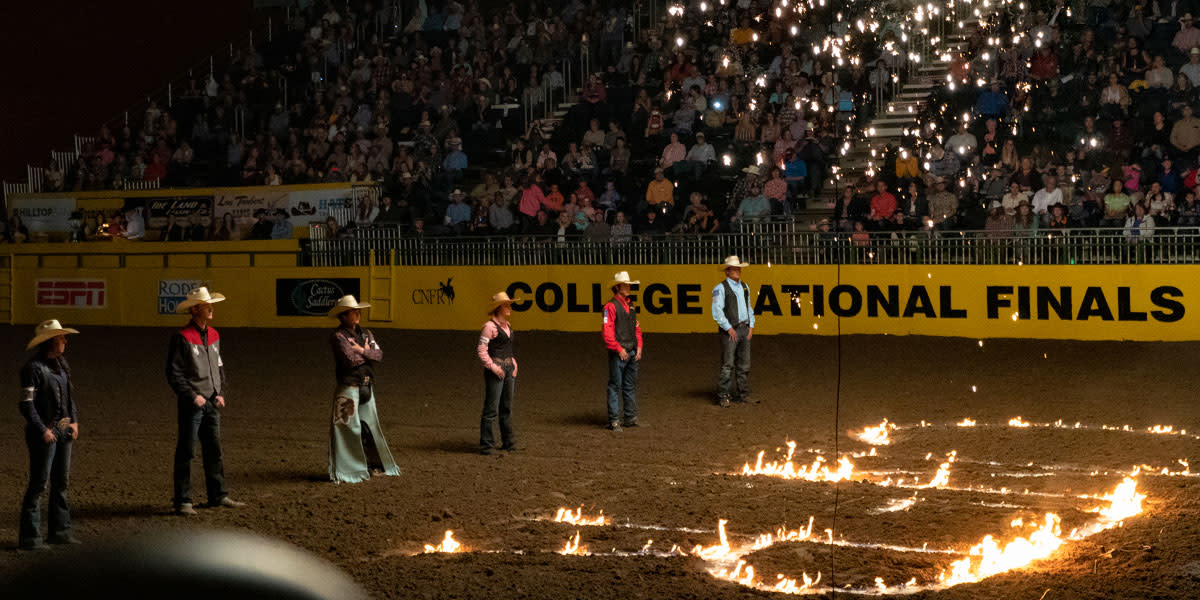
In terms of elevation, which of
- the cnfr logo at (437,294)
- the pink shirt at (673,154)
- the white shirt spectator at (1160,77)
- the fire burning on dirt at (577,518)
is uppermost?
the white shirt spectator at (1160,77)

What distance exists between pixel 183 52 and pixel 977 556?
30.3m

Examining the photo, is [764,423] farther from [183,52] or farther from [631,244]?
[183,52]

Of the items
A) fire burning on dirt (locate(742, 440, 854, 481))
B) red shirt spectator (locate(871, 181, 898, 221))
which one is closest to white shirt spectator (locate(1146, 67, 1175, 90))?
red shirt spectator (locate(871, 181, 898, 221))

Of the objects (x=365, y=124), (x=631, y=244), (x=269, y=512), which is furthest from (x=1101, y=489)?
(x=365, y=124)

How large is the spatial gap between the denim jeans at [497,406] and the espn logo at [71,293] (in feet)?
60.2

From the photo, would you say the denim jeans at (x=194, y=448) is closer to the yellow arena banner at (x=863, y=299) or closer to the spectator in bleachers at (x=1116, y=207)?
the yellow arena banner at (x=863, y=299)

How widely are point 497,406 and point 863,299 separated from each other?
10.6 metres

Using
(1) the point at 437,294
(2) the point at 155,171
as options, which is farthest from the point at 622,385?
(2) the point at 155,171

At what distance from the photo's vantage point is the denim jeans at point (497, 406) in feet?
37.1

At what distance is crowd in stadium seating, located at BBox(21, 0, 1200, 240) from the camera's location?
2067 centimetres

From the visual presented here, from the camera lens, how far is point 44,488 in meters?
7.96

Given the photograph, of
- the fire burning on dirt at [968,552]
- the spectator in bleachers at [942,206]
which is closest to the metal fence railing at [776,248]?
the spectator in bleachers at [942,206]

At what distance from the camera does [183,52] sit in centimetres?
3328

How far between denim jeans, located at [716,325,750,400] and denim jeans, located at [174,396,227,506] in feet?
21.1
